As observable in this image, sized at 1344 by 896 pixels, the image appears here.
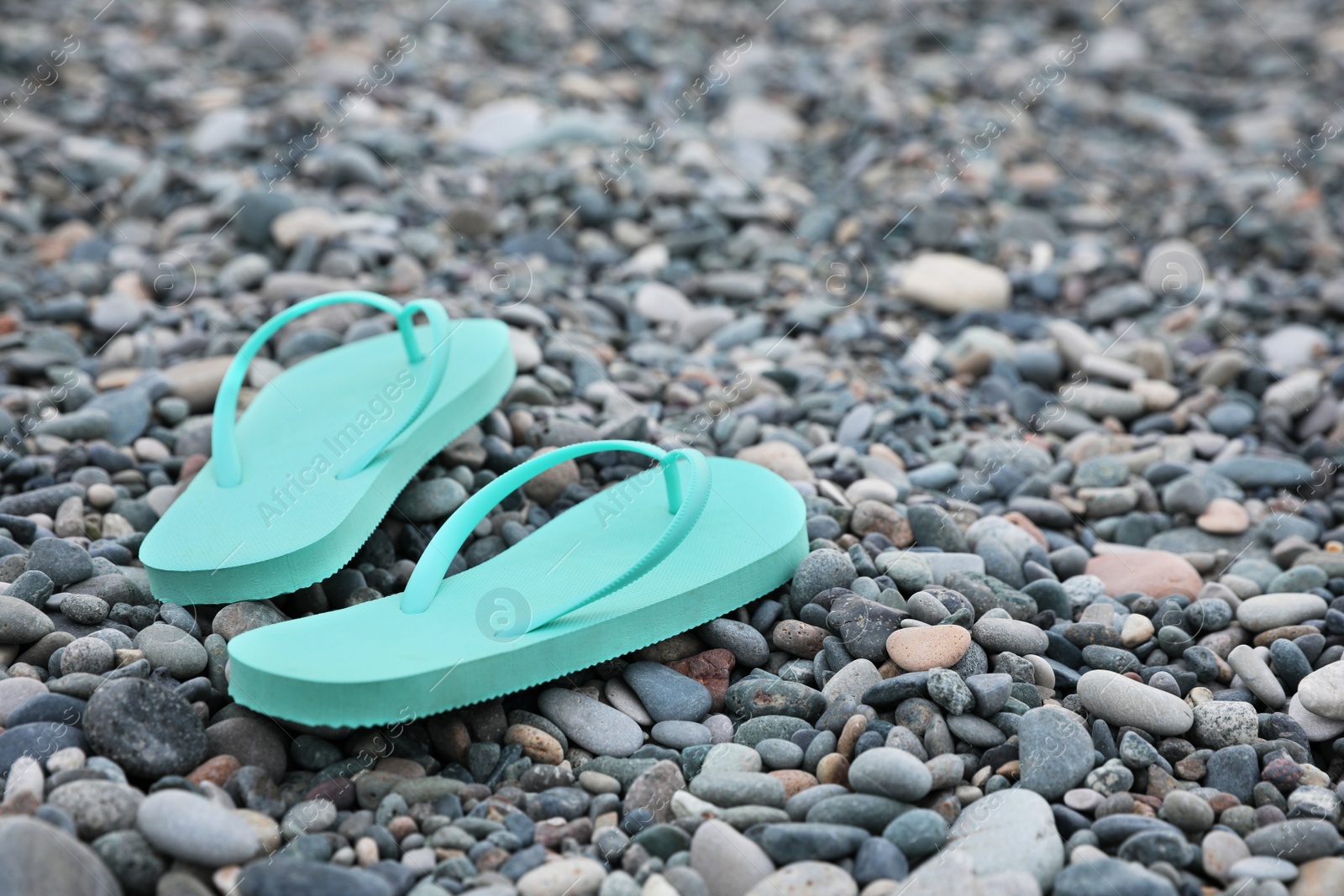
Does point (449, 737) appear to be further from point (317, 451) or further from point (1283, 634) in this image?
point (1283, 634)

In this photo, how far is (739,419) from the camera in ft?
9.04

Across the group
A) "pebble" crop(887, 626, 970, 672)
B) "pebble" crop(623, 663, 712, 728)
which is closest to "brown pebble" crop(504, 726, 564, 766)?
"pebble" crop(623, 663, 712, 728)

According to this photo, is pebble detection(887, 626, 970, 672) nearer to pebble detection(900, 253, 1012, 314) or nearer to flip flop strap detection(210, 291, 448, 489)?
flip flop strap detection(210, 291, 448, 489)

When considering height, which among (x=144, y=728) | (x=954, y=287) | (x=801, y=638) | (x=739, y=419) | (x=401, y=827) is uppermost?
(x=144, y=728)

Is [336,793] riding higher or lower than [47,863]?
lower

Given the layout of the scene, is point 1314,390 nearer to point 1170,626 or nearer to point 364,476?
point 1170,626

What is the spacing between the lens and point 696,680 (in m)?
1.93

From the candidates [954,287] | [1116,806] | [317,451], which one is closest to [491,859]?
[1116,806]

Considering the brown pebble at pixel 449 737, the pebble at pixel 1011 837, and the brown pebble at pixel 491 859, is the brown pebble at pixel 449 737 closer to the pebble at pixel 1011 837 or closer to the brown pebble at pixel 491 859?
the brown pebble at pixel 491 859

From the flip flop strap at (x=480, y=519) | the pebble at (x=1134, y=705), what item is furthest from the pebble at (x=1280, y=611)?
the flip flop strap at (x=480, y=519)

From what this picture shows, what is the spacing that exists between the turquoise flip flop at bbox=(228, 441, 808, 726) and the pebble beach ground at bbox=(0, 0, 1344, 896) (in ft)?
0.33

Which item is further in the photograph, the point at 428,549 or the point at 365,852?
the point at 428,549

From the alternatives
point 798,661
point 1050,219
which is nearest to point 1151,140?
point 1050,219

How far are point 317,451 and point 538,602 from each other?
73cm
